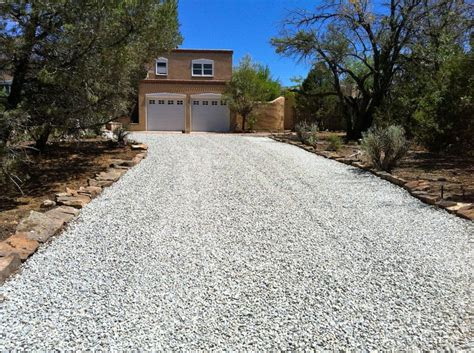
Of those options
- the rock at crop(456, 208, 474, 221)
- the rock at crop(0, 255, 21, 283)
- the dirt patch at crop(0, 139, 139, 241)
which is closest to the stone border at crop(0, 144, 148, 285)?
the rock at crop(0, 255, 21, 283)

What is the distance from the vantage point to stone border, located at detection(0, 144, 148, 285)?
4376 millimetres

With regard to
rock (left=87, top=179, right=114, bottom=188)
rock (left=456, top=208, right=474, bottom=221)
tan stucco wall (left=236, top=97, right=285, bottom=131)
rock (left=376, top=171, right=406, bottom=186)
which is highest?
tan stucco wall (left=236, top=97, right=285, bottom=131)

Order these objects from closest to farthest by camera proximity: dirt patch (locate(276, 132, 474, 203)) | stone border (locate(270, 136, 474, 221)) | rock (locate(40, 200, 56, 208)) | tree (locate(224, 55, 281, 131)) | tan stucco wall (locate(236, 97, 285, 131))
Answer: stone border (locate(270, 136, 474, 221)) → rock (locate(40, 200, 56, 208)) → dirt patch (locate(276, 132, 474, 203)) → tree (locate(224, 55, 281, 131)) → tan stucco wall (locate(236, 97, 285, 131))

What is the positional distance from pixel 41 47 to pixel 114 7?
58.4 inches

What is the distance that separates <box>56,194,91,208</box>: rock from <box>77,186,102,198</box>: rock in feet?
0.64

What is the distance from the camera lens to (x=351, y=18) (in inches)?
691

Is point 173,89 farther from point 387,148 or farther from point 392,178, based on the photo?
point 392,178

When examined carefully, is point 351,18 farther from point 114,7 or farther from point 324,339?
point 324,339

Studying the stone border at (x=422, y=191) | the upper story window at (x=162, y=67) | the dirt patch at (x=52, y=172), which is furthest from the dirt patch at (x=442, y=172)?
Answer: the upper story window at (x=162, y=67)

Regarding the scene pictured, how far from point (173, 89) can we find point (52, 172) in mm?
19059

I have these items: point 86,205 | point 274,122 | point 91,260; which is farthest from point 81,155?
point 274,122

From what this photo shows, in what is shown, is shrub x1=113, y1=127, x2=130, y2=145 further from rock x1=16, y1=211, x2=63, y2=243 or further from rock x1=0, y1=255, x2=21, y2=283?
rock x1=0, y1=255, x2=21, y2=283

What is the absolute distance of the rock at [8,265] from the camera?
13.2 ft

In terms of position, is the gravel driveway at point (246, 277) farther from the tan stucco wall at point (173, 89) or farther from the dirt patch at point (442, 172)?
the tan stucco wall at point (173, 89)
